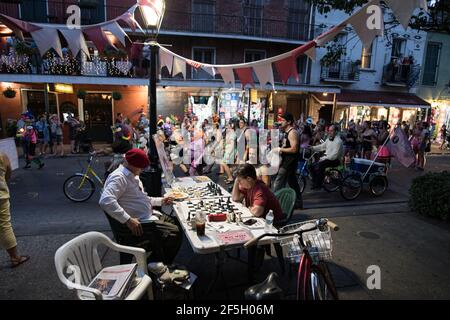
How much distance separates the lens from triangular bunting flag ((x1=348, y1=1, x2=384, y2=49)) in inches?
125

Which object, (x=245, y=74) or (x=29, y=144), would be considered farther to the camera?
(x=29, y=144)

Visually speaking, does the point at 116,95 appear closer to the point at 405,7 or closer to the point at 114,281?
the point at 114,281

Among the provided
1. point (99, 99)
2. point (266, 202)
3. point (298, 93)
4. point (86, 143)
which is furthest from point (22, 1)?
point (266, 202)

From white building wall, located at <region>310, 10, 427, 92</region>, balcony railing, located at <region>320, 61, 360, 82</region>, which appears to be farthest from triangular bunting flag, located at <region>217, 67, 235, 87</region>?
balcony railing, located at <region>320, 61, 360, 82</region>

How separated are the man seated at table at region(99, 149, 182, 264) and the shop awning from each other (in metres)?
17.2

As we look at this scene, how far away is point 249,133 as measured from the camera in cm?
855

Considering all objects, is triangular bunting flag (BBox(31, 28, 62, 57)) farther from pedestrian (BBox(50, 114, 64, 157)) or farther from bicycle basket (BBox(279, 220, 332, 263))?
pedestrian (BBox(50, 114, 64, 157))

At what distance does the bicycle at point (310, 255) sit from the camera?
2.73 m

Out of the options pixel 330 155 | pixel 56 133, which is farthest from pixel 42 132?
pixel 330 155

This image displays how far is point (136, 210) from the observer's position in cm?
358

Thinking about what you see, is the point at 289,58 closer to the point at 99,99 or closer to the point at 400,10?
the point at 400,10

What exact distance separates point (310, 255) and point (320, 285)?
0.31m

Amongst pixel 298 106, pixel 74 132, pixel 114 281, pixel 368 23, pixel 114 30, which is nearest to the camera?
pixel 114 281
